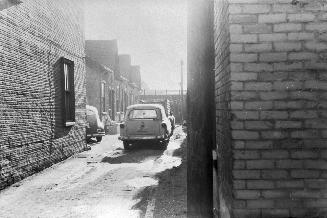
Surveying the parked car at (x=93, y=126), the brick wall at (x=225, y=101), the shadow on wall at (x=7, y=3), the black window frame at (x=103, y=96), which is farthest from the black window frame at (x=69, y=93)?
the black window frame at (x=103, y=96)

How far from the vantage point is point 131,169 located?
9703mm

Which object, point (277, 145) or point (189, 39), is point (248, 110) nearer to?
point (277, 145)

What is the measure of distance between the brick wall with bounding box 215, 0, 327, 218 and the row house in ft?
72.9

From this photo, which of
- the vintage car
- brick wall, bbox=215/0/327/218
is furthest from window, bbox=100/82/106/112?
brick wall, bbox=215/0/327/218

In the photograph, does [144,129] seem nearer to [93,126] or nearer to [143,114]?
[143,114]

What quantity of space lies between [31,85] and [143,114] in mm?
6050

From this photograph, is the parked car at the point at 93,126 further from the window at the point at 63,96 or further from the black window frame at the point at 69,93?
the window at the point at 63,96

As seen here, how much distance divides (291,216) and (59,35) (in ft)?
33.8

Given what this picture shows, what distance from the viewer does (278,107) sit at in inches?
105

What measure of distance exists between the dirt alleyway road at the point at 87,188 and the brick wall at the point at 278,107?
3304 millimetres

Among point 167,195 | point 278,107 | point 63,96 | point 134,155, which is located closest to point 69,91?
point 63,96

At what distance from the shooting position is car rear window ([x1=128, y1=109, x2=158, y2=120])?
1441 cm

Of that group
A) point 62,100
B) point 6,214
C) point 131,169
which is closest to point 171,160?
point 131,169

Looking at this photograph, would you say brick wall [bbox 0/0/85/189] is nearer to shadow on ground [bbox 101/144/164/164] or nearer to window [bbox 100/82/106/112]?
shadow on ground [bbox 101/144/164/164]
